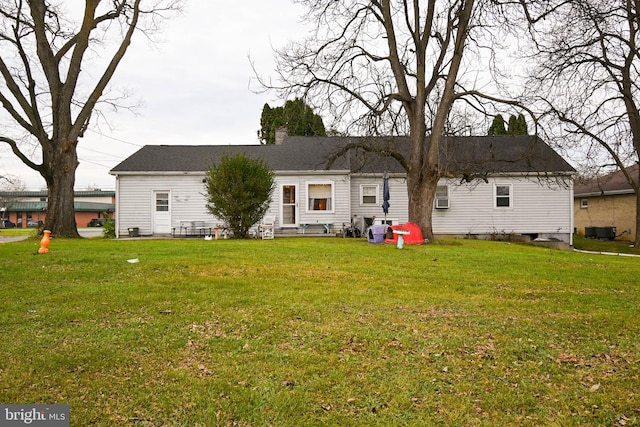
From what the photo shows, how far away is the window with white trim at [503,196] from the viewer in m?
21.4

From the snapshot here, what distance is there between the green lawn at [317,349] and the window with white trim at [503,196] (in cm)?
1352

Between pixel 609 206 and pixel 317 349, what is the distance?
30360mm

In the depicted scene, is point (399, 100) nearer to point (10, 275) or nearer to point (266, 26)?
point (266, 26)

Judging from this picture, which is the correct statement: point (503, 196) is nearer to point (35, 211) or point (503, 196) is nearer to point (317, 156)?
point (317, 156)

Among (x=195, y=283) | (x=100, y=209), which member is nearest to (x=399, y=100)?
(x=195, y=283)

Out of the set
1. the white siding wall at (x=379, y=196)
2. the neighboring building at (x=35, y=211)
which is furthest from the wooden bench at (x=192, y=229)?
the neighboring building at (x=35, y=211)

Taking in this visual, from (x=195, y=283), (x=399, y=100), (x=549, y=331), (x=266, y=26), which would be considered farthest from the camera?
(x=399, y=100)

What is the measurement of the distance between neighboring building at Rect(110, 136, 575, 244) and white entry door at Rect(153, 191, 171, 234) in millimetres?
43

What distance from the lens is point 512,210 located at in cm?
2133

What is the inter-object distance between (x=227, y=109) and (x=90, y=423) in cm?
2011

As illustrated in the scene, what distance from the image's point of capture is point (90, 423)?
314 centimetres

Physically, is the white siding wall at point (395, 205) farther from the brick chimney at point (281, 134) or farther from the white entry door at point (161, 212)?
the brick chimney at point (281, 134)

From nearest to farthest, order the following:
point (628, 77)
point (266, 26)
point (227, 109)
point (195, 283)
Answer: point (195, 283)
point (266, 26)
point (628, 77)
point (227, 109)

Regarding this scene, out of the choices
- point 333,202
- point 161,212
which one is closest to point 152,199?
point 161,212
